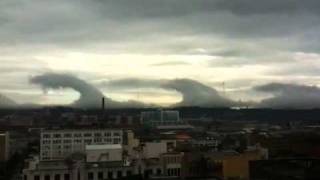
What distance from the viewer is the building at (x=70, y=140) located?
72.9 meters

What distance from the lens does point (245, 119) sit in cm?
18675

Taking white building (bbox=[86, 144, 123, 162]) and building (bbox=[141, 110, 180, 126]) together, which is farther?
building (bbox=[141, 110, 180, 126])

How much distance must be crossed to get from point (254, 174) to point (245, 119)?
146384mm

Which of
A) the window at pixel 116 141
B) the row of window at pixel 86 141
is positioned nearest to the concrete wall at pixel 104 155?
the row of window at pixel 86 141

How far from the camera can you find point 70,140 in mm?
74562

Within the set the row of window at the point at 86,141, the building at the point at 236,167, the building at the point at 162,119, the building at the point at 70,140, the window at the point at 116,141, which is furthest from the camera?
the building at the point at 162,119

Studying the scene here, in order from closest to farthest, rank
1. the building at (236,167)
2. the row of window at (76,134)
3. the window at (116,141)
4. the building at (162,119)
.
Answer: the building at (236,167) < the row of window at (76,134) < the window at (116,141) < the building at (162,119)

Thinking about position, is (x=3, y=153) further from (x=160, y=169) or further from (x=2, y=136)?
(x=160, y=169)

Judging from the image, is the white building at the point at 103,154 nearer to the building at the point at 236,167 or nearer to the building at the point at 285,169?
the building at the point at 236,167

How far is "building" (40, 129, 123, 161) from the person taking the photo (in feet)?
239

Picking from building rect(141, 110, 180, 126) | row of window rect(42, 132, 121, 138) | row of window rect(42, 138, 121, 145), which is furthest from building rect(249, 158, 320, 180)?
building rect(141, 110, 180, 126)

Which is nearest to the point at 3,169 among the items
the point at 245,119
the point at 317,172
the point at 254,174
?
the point at 254,174

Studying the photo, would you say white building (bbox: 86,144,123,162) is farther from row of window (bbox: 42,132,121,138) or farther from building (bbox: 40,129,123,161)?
row of window (bbox: 42,132,121,138)

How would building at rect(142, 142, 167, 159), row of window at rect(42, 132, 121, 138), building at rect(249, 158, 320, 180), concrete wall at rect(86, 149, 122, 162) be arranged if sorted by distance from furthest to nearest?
row of window at rect(42, 132, 121, 138) → building at rect(142, 142, 167, 159) → concrete wall at rect(86, 149, 122, 162) → building at rect(249, 158, 320, 180)
